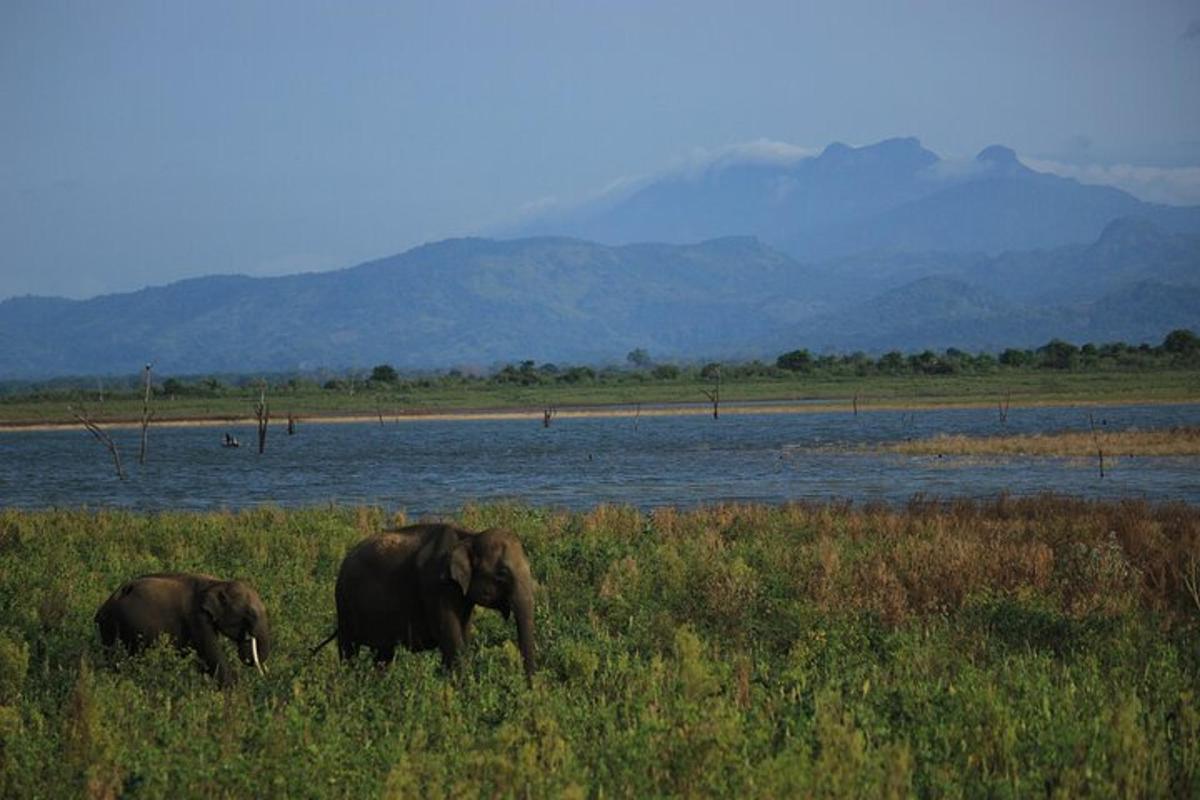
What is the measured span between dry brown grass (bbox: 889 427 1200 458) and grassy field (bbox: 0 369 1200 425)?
144 ft

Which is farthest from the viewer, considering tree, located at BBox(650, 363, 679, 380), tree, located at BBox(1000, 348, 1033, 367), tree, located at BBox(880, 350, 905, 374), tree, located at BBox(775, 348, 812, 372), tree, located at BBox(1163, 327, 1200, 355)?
tree, located at BBox(650, 363, 679, 380)

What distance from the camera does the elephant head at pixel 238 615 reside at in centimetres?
1608

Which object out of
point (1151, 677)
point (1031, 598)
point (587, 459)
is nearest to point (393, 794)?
point (1151, 677)

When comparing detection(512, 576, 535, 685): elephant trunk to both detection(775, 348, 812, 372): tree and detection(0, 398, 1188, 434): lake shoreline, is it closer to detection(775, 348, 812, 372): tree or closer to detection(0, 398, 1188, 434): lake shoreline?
detection(0, 398, 1188, 434): lake shoreline

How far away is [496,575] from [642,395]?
13129cm

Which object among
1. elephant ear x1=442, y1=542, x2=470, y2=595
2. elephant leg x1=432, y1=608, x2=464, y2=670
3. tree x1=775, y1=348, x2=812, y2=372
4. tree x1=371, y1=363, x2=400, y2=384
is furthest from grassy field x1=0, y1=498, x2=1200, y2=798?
tree x1=371, y1=363, x2=400, y2=384

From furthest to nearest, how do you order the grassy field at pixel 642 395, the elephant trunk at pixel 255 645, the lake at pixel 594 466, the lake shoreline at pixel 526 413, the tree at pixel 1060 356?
the tree at pixel 1060 356 < the grassy field at pixel 642 395 < the lake shoreline at pixel 526 413 < the lake at pixel 594 466 < the elephant trunk at pixel 255 645

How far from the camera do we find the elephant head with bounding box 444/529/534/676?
1449cm

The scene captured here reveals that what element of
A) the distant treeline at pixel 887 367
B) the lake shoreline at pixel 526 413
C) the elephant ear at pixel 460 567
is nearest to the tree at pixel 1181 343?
the distant treeline at pixel 887 367

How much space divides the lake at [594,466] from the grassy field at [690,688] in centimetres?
2331

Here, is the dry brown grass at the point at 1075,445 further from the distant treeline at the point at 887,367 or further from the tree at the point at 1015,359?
the tree at the point at 1015,359

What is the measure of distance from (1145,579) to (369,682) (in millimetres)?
12265

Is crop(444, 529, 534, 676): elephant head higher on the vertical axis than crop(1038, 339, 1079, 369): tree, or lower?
lower

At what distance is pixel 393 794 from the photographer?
32.8 ft
